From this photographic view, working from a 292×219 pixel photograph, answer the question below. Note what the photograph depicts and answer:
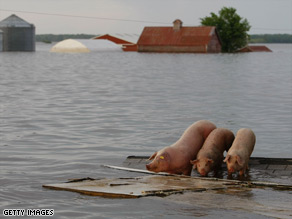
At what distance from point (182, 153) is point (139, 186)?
1958mm

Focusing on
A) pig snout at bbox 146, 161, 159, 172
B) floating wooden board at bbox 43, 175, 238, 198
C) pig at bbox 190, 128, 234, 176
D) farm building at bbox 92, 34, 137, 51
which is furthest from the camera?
farm building at bbox 92, 34, 137, 51

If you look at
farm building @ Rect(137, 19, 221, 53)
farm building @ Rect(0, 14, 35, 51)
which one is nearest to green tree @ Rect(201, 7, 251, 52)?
farm building @ Rect(137, 19, 221, 53)

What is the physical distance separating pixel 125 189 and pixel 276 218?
8.64ft

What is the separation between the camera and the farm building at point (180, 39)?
127981 millimetres

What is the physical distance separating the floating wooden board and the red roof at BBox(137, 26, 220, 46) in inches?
4579

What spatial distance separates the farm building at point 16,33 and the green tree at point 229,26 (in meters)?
34.8

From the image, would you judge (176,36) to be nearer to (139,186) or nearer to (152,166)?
(152,166)

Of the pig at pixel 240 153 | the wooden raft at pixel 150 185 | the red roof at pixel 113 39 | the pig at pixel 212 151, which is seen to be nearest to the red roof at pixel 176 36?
the red roof at pixel 113 39

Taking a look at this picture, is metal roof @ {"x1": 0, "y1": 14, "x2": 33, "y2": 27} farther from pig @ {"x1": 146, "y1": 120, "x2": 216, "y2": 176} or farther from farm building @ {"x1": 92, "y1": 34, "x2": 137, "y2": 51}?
pig @ {"x1": 146, "y1": 120, "x2": 216, "y2": 176}

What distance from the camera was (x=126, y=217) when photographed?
974cm

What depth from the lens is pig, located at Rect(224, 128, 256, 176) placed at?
12719 millimetres

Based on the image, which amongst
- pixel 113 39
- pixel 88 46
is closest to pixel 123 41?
pixel 113 39

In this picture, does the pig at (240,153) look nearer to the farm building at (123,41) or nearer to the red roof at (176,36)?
the red roof at (176,36)

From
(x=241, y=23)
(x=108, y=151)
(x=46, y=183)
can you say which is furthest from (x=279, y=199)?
(x=241, y=23)
